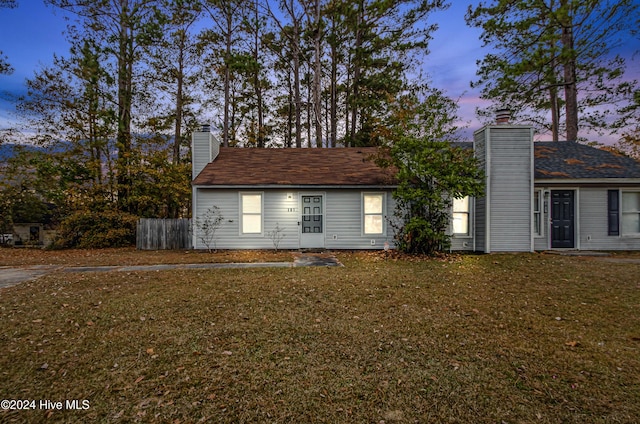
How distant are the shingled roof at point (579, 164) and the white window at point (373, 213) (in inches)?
233

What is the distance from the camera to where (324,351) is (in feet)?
10.7

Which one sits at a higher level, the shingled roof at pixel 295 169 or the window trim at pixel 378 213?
the shingled roof at pixel 295 169

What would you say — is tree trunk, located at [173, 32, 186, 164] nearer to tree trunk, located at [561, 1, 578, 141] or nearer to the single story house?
the single story house

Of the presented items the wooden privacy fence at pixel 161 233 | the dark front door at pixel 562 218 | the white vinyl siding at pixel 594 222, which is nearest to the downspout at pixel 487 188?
the white vinyl siding at pixel 594 222

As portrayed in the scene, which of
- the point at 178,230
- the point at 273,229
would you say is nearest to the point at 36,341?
the point at 273,229

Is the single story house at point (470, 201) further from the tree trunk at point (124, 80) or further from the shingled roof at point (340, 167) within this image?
the tree trunk at point (124, 80)

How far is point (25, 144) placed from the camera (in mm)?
14266

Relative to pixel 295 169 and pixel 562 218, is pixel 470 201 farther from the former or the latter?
pixel 295 169

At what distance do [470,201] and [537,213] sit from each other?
8.32 ft

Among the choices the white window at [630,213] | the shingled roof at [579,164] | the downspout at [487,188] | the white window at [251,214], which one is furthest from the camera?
the white window at [251,214]

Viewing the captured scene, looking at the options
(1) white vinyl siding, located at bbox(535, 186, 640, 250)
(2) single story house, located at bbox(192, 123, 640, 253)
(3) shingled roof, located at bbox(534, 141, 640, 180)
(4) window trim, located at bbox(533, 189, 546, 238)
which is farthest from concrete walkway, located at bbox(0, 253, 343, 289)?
(1) white vinyl siding, located at bbox(535, 186, 640, 250)

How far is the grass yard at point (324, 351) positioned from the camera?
2324mm

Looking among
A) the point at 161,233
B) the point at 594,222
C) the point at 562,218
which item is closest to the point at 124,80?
the point at 161,233

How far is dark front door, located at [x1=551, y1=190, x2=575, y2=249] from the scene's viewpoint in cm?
1115
